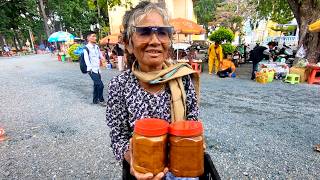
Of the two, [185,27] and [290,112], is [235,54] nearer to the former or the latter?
[185,27]

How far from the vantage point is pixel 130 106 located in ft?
4.42

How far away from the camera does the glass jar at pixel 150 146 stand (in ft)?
2.90

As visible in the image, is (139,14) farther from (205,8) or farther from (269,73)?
(205,8)

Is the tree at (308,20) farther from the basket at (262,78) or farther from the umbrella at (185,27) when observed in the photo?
the umbrella at (185,27)

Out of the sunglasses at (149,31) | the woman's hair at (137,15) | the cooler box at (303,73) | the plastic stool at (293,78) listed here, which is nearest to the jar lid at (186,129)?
the sunglasses at (149,31)

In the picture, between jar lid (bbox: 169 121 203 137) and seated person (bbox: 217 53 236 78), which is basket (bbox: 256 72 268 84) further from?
jar lid (bbox: 169 121 203 137)

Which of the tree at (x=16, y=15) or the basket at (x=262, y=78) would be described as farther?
the tree at (x=16, y=15)

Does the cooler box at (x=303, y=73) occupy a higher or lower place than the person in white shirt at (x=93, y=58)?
lower

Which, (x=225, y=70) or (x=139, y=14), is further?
(x=225, y=70)

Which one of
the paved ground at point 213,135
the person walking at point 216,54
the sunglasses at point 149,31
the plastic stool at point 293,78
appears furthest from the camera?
the person walking at point 216,54

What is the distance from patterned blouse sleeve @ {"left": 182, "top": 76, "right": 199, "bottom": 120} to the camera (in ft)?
4.52

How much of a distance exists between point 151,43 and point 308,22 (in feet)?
A: 33.7

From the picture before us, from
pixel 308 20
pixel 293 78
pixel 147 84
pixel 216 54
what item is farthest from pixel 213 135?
pixel 308 20

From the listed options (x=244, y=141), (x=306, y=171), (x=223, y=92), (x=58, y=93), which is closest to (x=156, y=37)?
(x=306, y=171)
